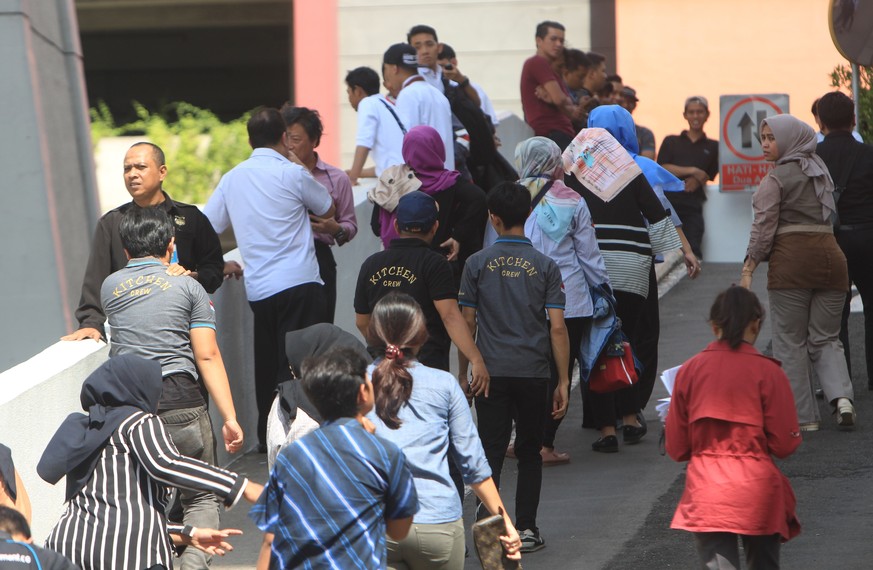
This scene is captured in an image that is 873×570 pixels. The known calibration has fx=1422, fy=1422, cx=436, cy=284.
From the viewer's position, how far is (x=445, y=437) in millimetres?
4836

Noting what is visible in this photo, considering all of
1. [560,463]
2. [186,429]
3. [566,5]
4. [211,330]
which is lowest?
[560,463]

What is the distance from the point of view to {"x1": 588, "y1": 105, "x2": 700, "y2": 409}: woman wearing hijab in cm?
845

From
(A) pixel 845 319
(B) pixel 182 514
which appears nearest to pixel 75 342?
(B) pixel 182 514

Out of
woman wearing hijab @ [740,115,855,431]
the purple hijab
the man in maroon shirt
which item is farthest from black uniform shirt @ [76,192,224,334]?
the man in maroon shirt

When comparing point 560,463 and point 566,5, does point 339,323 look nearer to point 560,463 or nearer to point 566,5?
point 560,463

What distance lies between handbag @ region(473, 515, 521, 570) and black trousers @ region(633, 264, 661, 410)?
13.0 feet

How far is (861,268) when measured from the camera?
9055mm

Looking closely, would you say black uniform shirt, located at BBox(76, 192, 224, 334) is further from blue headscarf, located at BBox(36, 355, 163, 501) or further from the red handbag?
the red handbag

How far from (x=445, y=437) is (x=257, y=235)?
11.3 ft

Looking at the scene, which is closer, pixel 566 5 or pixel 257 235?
pixel 257 235

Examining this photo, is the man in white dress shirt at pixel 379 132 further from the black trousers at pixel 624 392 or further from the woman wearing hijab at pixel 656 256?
the black trousers at pixel 624 392

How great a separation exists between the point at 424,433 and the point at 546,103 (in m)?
7.47

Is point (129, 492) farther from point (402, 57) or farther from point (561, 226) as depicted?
point (402, 57)

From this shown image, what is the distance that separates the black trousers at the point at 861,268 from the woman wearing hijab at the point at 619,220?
1290 millimetres
